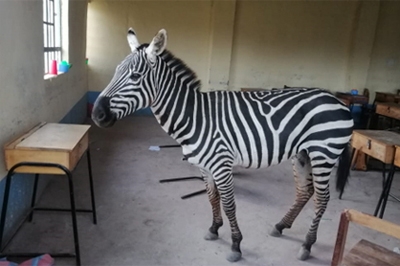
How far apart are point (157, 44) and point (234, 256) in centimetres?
156

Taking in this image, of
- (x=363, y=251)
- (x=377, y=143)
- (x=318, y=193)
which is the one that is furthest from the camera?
(x=377, y=143)

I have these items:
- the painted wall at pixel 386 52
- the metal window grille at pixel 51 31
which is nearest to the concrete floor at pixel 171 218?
the metal window grille at pixel 51 31

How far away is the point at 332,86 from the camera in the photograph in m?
7.48

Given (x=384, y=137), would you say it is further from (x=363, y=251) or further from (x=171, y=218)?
(x=171, y=218)

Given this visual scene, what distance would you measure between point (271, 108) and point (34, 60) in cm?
196

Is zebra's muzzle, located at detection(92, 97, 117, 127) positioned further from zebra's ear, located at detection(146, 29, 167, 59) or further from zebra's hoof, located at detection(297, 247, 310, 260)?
zebra's hoof, located at detection(297, 247, 310, 260)

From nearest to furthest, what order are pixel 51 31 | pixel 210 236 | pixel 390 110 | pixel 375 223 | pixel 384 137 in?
pixel 375 223 → pixel 210 236 → pixel 384 137 → pixel 51 31 → pixel 390 110


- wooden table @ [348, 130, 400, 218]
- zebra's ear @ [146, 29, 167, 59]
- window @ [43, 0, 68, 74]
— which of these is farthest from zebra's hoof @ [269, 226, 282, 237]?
window @ [43, 0, 68, 74]

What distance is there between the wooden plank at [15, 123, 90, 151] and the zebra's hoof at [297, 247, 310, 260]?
1.77 m

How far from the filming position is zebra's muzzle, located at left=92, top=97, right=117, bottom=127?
7.02 ft

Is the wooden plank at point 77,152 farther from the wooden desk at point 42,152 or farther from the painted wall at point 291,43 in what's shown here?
the painted wall at point 291,43

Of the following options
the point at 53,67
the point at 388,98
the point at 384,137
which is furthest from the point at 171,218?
the point at 388,98

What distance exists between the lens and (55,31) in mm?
4219

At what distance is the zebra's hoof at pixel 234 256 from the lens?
2.43 meters
